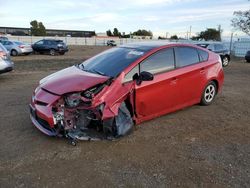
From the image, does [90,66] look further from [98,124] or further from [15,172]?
[15,172]

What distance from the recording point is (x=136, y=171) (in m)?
→ 4.15

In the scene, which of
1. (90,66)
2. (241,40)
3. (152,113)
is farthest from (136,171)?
(241,40)

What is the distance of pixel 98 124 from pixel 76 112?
40 cm

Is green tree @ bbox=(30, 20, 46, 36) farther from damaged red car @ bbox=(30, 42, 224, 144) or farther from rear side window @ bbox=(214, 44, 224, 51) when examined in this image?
damaged red car @ bbox=(30, 42, 224, 144)

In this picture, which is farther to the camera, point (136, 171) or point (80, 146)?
point (80, 146)

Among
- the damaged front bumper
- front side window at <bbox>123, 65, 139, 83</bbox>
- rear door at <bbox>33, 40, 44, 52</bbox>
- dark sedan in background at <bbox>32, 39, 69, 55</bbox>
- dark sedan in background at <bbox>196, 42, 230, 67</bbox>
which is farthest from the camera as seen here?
rear door at <bbox>33, 40, 44, 52</bbox>

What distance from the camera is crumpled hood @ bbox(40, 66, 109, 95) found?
16.4ft

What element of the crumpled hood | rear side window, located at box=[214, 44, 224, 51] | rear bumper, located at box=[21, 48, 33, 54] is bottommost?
rear bumper, located at box=[21, 48, 33, 54]

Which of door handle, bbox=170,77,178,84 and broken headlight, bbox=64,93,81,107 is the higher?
door handle, bbox=170,77,178,84

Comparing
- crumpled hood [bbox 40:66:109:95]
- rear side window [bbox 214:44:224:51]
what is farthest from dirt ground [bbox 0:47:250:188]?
rear side window [bbox 214:44:224:51]

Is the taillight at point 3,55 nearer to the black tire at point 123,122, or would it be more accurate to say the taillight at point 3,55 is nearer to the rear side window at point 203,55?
the rear side window at point 203,55

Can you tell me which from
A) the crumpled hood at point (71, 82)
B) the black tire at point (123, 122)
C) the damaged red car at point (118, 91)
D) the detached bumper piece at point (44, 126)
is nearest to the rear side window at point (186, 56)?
the damaged red car at point (118, 91)

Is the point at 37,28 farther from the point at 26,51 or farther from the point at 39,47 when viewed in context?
the point at 26,51

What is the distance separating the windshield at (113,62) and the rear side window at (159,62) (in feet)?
0.66
